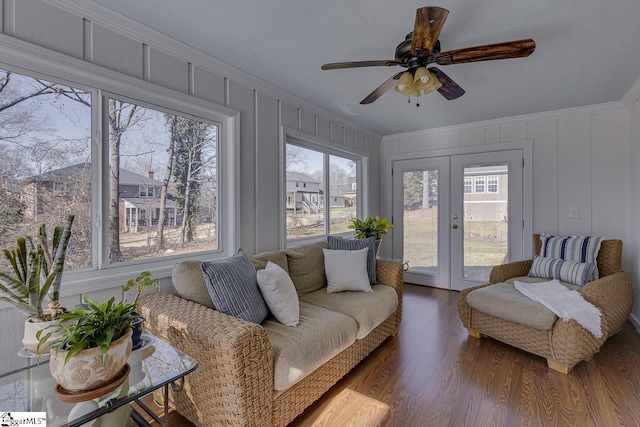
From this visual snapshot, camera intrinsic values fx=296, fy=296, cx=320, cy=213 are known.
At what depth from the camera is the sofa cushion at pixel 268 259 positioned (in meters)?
2.25

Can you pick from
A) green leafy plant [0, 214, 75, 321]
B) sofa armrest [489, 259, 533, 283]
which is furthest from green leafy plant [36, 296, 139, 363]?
sofa armrest [489, 259, 533, 283]

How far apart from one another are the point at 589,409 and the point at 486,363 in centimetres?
62

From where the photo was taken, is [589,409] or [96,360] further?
[589,409]

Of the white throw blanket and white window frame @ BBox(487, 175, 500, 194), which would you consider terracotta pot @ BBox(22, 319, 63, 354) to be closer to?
the white throw blanket

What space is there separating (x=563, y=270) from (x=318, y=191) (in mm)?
2614

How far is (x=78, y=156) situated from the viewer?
1.73m

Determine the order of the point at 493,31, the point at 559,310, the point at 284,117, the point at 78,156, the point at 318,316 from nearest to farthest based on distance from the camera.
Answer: the point at 78,156 < the point at 493,31 < the point at 318,316 < the point at 559,310 < the point at 284,117

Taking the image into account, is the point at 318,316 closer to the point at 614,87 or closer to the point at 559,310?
the point at 559,310

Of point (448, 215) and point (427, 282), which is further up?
point (448, 215)

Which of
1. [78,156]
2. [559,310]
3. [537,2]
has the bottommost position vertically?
[559,310]

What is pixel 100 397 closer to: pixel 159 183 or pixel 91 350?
pixel 91 350

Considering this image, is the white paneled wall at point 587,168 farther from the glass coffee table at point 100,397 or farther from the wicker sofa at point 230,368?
the glass coffee table at point 100,397

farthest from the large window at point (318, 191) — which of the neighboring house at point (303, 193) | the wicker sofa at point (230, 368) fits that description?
the wicker sofa at point (230, 368)

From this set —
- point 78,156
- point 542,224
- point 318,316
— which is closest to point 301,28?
point 78,156
